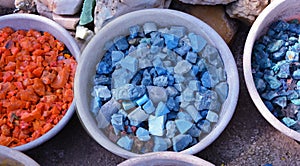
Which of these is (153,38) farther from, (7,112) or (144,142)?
(7,112)

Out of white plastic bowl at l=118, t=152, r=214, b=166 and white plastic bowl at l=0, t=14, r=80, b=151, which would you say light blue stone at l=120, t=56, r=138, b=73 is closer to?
white plastic bowl at l=0, t=14, r=80, b=151

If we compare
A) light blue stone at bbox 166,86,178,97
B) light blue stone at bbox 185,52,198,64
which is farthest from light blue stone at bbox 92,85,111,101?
light blue stone at bbox 185,52,198,64

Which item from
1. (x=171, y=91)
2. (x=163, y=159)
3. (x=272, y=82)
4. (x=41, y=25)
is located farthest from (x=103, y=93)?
(x=272, y=82)

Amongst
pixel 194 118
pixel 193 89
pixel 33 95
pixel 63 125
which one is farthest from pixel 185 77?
pixel 33 95

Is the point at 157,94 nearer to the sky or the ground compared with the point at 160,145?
nearer to the sky

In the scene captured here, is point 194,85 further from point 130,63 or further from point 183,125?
point 130,63

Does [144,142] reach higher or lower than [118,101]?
lower

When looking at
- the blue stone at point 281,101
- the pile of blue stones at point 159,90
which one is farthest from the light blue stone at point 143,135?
the blue stone at point 281,101
